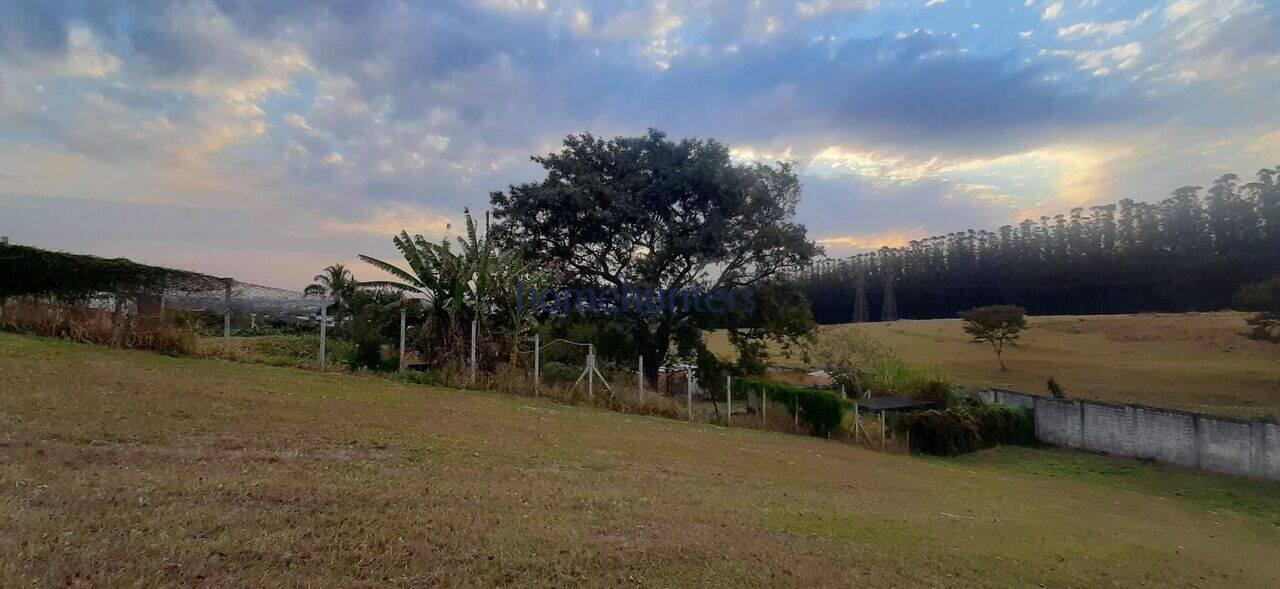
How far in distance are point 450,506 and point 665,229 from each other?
18234mm

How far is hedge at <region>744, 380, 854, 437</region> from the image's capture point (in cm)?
1623

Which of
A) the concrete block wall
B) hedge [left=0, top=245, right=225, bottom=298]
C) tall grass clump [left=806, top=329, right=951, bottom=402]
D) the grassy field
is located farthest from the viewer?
tall grass clump [left=806, top=329, right=951, bottom=402]

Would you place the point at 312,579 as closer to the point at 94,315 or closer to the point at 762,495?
the point at 762,495

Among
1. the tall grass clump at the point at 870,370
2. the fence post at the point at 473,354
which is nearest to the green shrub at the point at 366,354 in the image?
the fence post at the point at 473,354

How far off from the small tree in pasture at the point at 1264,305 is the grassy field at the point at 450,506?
18920 millimetres

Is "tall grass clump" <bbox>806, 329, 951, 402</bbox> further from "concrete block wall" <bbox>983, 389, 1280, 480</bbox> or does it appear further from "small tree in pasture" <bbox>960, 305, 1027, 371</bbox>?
"small tree in pasture" <bbox>960, 305, 1027, 371</bbox>

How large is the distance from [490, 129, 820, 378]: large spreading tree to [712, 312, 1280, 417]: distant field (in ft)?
15.0

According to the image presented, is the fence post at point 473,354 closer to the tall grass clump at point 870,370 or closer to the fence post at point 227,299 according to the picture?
the fence post at point 227,299

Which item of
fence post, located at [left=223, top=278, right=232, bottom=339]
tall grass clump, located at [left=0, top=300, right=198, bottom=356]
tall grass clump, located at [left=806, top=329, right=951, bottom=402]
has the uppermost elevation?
fence post, located at [left=223, top=278, right=232, bottom=339]

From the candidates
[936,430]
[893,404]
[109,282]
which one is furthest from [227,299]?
[936,430]

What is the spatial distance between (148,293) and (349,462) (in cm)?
1068

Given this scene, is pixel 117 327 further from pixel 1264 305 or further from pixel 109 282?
pixel 1264 305

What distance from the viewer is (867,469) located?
1063 centimetres

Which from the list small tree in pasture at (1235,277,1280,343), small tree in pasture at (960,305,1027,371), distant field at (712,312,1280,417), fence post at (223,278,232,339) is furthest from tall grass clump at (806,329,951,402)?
fence post at (223,278,232,339)
